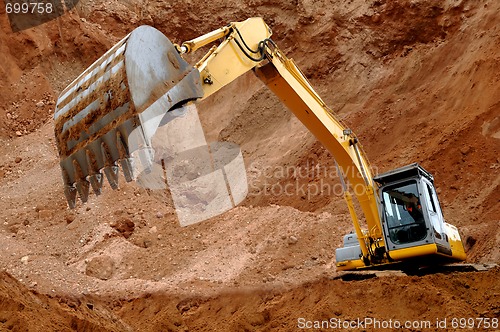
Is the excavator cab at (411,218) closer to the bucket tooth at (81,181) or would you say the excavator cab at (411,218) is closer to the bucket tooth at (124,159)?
the bucket tooth at (124,159)

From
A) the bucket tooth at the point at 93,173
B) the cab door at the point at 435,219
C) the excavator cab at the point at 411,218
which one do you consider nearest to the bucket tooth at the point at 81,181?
the bucket tooth at the point at 93,173

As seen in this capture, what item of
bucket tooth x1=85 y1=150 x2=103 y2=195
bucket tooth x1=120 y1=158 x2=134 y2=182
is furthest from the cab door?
bucket tooth x1=85 y1=150 x2=103 y2=195

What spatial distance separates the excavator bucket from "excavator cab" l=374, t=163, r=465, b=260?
338 centimetres

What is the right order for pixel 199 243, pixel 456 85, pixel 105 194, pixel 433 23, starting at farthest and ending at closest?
1. pixel 433 23
2. pixel 456 85
3. pixel 105 194
4. pixel 199 243

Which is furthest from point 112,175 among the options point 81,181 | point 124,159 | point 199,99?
point 199,99

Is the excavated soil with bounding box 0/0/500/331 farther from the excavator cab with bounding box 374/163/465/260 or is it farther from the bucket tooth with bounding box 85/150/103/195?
the bucket tooth with bounding box 85/150/103/195

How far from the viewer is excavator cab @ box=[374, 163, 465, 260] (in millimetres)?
7316

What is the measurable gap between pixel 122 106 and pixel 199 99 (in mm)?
821

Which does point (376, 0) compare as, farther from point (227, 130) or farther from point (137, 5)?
point (137, 5)

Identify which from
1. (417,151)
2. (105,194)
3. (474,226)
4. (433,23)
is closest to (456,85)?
(417,151)

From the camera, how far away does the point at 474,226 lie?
1077 centimetres

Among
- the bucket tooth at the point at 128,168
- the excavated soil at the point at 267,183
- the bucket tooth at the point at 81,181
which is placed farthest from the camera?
the excavated soil at the point at 267,183

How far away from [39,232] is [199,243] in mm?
3504

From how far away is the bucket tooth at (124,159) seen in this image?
5.17 meters
